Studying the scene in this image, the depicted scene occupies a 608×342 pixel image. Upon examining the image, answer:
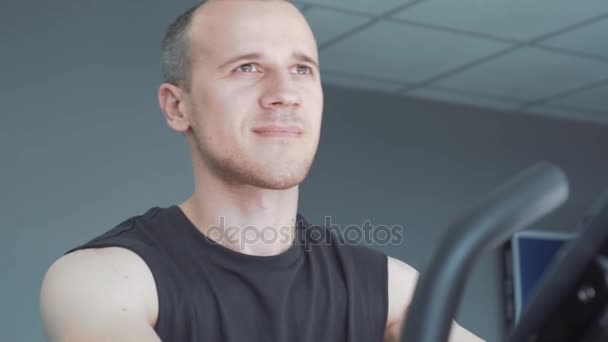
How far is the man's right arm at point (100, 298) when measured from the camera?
872 mm

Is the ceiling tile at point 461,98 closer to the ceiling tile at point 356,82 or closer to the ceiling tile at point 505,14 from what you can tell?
the ceiling tile at point 356,82

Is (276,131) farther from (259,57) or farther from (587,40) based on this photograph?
(587,40)

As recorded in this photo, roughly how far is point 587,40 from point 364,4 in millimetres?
962

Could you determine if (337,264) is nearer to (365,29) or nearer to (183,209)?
(183,209)

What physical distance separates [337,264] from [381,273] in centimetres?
6

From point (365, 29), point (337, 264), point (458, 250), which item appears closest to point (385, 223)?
point (365, 29)

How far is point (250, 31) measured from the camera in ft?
3.58

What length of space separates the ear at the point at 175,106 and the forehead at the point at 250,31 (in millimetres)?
63

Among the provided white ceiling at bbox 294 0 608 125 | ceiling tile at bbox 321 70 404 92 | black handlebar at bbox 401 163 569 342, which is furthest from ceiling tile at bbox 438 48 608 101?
black handlebar at bbox 401 163 569 342

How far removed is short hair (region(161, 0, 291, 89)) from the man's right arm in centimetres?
29

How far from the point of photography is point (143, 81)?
8.96 feet

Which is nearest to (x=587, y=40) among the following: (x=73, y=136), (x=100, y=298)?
(x=73, y=136)

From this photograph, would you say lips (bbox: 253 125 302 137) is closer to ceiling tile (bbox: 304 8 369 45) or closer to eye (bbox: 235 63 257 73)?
eye (bbox: 235 63 257 73)

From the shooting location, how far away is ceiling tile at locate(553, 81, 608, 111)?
4.20 meters
